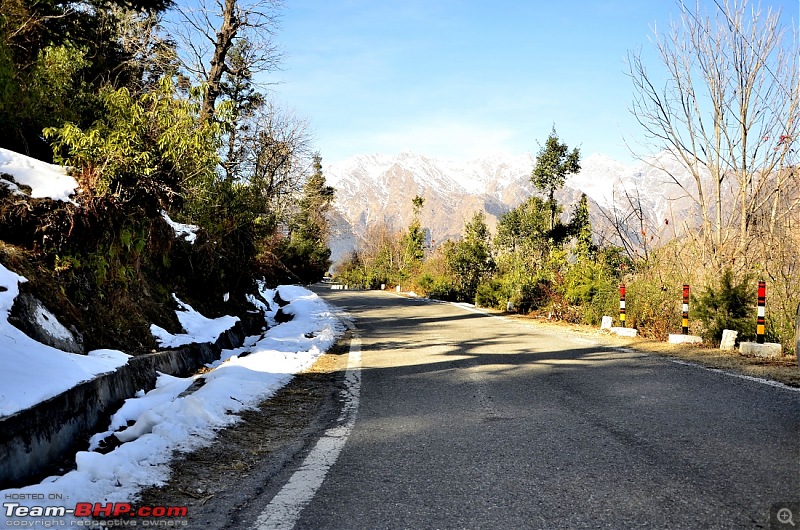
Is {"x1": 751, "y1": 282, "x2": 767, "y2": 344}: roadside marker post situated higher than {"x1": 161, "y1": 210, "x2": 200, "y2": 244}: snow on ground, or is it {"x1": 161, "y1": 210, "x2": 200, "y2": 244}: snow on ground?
{"x1": 161, "y1": 210, "x2": 200, "y2": 244}: snow on ground

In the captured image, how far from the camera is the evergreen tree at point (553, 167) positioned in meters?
33.8

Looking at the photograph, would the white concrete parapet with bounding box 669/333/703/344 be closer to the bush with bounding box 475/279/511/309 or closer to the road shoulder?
the road shoulder

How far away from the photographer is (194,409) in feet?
16.3

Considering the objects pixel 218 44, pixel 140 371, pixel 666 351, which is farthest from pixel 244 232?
pixel 666 351

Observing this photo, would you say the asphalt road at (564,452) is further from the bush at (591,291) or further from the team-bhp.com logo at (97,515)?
the bush at (591,291)

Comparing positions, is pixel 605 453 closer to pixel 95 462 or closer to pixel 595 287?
pixel 95 462

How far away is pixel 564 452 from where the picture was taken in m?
4.04

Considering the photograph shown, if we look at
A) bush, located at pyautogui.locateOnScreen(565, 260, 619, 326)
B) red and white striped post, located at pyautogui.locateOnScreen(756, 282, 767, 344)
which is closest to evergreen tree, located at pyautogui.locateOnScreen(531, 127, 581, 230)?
bush, located at pyautogui.locateOnScreen(565, 260, 619, 326)

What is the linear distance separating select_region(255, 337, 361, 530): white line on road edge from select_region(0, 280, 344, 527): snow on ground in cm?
81

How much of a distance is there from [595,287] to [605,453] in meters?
12.9

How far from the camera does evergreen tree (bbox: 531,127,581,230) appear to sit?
3378 centimetres

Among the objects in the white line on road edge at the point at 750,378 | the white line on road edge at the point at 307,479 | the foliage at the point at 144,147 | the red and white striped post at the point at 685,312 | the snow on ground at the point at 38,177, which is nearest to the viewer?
the white line on road edge at the point at 307,479

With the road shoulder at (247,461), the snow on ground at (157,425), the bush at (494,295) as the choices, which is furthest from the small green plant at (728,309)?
the bush at (494,295)

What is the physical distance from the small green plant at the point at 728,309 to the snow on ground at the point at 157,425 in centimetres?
722
